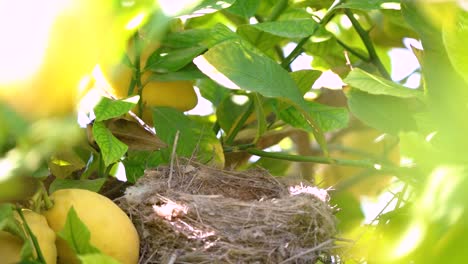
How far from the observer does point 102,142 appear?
0.95 m

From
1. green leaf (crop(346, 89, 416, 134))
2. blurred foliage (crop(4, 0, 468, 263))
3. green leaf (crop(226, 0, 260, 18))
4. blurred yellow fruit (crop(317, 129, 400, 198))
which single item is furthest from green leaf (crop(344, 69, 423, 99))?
blurred yellow fruit (crop(317, 129, 400, 198))

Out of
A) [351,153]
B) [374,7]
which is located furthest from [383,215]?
[351,153]

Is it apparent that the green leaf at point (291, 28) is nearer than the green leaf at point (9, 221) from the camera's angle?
No

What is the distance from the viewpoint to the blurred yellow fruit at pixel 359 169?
1.66 m

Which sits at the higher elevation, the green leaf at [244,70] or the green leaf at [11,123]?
the green leaf at [11,123]

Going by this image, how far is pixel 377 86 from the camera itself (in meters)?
0.94

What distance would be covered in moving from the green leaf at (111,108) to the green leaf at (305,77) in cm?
30

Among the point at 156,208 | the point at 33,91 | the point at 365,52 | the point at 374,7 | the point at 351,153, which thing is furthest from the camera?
the point at 351,153

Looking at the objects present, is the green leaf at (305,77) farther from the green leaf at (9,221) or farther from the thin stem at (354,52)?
the green leaf at (9,221)

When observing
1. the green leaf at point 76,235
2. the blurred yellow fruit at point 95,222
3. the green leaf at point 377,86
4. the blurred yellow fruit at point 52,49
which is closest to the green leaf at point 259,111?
the green leaf at point 377,86

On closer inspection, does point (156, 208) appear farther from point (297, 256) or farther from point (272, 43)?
point (272, 43)

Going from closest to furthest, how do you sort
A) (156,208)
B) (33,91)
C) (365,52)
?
(33,91) < (156,208) < (365,52)

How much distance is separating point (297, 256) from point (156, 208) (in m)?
0.20

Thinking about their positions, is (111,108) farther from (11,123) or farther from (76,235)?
(11,123)
